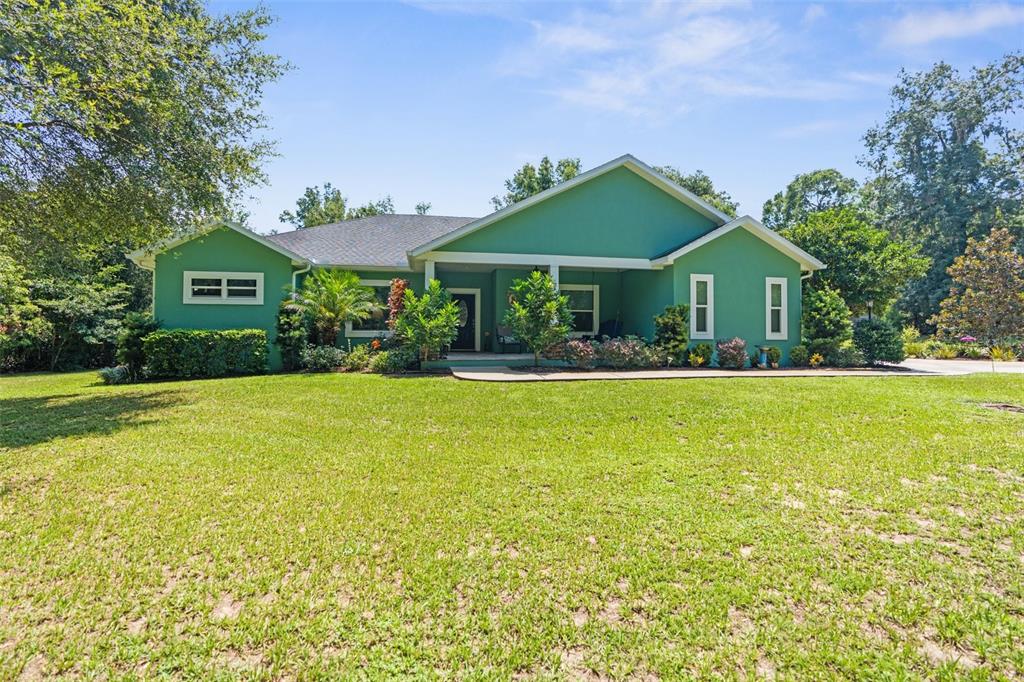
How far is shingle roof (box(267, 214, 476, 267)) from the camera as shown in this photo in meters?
15.9

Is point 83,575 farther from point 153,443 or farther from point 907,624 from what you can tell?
point 907,624

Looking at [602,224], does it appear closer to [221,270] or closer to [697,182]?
[221,270]

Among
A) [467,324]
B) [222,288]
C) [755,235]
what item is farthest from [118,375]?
[755,235]

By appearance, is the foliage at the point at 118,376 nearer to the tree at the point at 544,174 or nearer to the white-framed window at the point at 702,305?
the white-framed window at the point at 702,305

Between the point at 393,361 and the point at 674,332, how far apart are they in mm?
7797

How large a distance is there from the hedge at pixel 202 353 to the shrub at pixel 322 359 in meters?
1.16

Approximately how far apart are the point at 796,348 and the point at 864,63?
7399 mm

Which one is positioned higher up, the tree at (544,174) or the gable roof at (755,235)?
the tree at (544,174)

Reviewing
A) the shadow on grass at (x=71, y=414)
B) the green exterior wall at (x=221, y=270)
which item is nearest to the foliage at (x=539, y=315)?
the green exterior wall at (x=221, y=270)

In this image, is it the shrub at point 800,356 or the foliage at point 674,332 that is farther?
the shrub at point 800,356

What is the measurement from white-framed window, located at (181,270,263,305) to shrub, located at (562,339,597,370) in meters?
8.94

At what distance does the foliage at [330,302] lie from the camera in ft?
45.0

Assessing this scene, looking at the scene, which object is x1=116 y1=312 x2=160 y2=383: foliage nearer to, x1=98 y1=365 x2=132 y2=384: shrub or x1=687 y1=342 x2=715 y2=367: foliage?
x1=98 y1=365 x2=132 y2=384: shrub

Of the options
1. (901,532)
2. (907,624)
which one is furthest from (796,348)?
(907,624)
